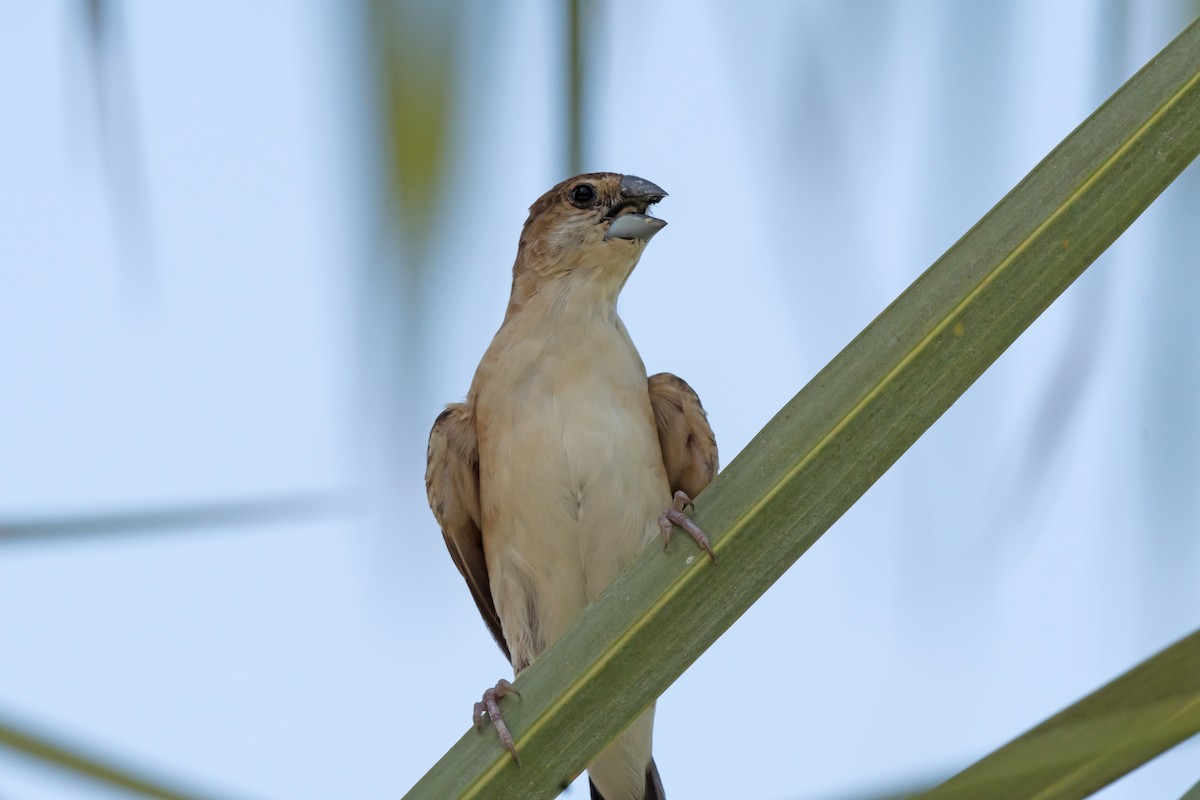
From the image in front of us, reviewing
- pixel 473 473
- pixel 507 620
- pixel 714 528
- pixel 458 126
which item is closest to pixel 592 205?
pixel 473 473

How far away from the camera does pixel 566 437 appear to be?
10.6 feet

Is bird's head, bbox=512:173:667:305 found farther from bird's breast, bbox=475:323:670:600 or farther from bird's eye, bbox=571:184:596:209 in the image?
bird's breast, bbox=475:323:670:600

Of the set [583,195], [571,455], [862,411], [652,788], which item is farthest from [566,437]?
[862,411]

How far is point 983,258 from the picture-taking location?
1037mm

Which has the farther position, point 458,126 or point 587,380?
point 587,380

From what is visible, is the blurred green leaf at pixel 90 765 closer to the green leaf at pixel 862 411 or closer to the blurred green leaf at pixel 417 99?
the green leaf at pixel 862 411

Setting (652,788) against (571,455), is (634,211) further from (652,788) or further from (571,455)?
(652,788)

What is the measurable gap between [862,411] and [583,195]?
259 centimetres

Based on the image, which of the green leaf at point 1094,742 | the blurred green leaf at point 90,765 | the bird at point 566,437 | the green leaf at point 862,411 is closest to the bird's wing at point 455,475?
the bird at point 566,437

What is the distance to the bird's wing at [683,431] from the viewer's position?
338 cm

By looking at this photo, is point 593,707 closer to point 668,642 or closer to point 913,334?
point 668,642

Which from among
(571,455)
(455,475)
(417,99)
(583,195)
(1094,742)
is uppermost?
(583,195)

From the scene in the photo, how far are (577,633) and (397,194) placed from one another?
1.43 ft

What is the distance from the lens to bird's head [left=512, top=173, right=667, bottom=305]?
11.2 feet
